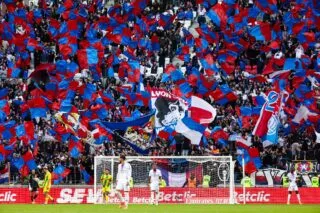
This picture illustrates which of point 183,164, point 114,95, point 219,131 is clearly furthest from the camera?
point 114,95

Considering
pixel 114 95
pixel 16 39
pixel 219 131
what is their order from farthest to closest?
pixel 16 39 → pixel 114 95 → pixel 219 131

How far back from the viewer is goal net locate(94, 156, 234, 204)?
40875 mm

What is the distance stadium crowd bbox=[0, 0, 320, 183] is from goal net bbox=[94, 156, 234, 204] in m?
1.80

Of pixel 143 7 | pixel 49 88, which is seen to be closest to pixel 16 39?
pixel 49 88

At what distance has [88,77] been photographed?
49625 millimetres

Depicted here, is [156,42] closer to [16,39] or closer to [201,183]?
[16,39]

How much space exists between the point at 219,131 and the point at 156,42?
10.4 m

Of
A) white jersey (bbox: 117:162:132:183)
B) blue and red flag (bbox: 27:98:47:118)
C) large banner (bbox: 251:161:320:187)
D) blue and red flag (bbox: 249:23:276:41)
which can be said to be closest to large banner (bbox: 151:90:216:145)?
large banner (bbox: 251:161:320:187)

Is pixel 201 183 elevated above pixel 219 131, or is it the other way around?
pixel 219 131

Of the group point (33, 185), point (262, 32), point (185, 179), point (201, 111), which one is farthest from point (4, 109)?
point (262, 32)

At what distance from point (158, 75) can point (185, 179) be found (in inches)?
424

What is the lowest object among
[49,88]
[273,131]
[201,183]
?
[201,183]

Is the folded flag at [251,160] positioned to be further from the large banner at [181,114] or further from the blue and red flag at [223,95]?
the blue and red flag at [223,95]

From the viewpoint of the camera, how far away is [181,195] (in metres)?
41.0
